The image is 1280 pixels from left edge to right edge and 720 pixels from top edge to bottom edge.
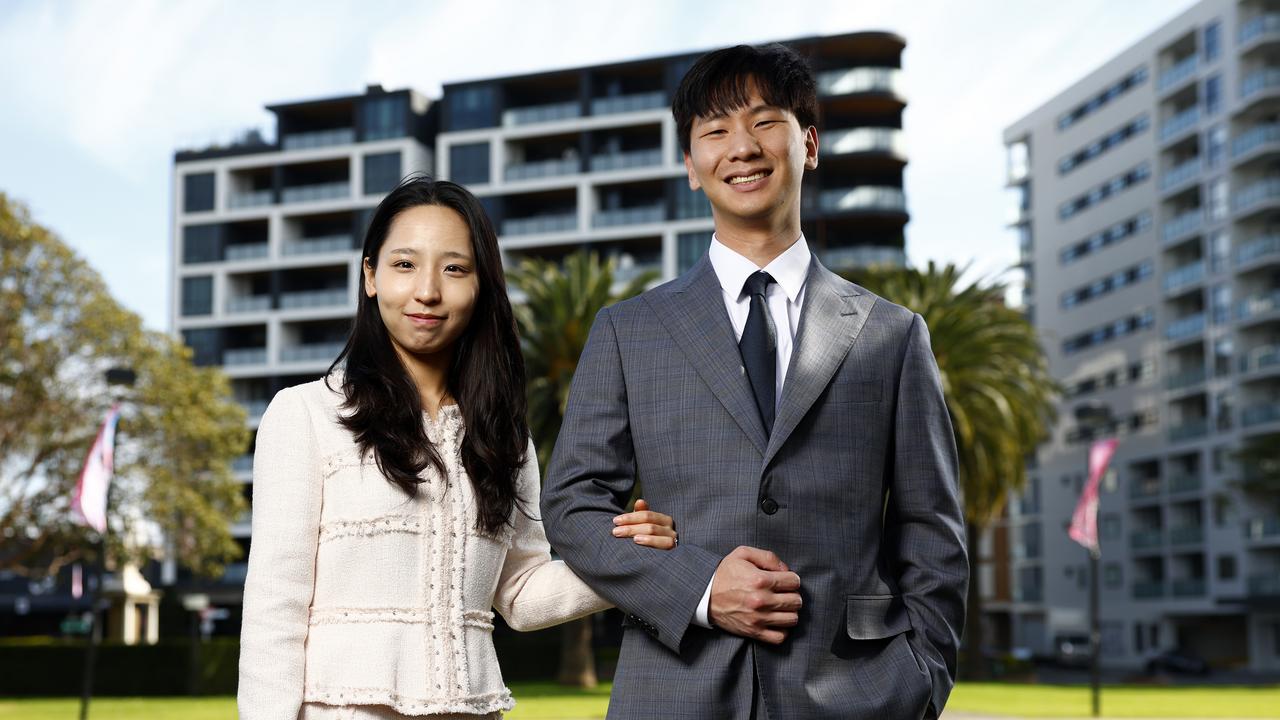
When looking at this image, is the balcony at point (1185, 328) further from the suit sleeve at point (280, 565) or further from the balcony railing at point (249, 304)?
the suit sleeve at point (280, 565)

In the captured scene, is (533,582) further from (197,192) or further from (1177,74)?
(1177,74)

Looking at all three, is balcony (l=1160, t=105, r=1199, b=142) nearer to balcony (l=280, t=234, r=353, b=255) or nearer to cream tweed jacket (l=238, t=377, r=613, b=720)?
balcony (l=280, t=234, r=353, b=255)

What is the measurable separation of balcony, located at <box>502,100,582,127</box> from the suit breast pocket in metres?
71.2

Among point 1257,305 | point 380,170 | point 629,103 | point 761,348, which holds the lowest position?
point 761,348

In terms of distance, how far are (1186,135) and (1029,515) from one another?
28294 millimetres

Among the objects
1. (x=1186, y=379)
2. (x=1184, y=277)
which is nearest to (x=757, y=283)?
(x=1186, y=379)

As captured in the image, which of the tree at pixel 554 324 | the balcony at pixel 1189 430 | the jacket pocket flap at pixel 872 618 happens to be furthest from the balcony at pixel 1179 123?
the jacket pocket flap at pixel 872 618

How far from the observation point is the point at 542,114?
245 feet

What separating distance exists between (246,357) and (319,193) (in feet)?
31.5

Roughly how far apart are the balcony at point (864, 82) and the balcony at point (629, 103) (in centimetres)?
863

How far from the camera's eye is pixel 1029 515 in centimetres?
9688

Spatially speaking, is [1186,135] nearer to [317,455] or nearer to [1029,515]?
[1029,515]

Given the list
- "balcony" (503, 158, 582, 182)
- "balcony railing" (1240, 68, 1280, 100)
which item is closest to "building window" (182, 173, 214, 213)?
"balcony" (503, 158, 582, 182)

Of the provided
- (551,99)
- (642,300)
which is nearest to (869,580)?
(642,300)
